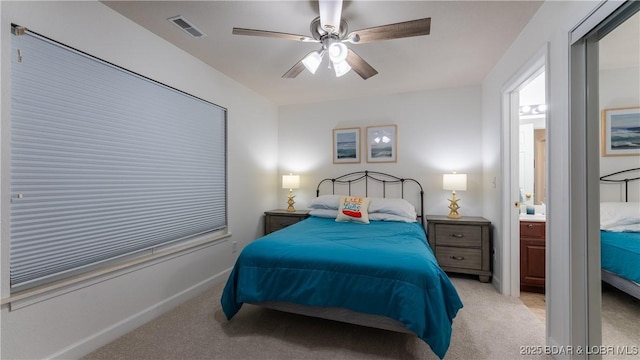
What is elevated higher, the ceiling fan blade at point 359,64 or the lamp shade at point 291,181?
the ceiling fan blade at point 359,64

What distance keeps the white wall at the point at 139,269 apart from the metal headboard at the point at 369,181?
1.43 metres

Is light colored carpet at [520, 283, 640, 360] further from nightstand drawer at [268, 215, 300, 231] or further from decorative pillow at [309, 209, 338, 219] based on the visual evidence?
nightstand drawer at [268, 215, 300, 231]

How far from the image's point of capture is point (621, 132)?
1333mm

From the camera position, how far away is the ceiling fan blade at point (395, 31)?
5.23 ft

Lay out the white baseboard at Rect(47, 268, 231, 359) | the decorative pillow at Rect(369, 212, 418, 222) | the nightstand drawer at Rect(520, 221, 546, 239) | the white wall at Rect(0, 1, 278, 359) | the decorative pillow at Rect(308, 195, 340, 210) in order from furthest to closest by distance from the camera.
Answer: the decorative pillow at Rect(308, 195, 340, 210)
the decorative pillow at Rect(369, 212, 418, 222)
the nightstand drawer at Rect(520, 221, 546, 239)
the white baseboard at Rect(47, 268, 231, 359)
the white wall at Rect(0, 1, 278, 359)

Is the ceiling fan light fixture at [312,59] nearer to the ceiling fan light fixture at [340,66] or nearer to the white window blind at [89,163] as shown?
the ceiling fan light fixture at [340,66]

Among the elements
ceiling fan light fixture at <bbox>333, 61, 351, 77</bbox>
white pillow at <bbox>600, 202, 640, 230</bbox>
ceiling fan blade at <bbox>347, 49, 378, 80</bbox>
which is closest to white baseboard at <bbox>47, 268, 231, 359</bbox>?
ceiling fan light fixture at <bbox>333, 61, 351, 77</bbox>

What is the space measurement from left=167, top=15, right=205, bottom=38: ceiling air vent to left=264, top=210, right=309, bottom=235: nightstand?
2.47 metres

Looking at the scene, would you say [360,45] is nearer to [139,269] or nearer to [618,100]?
[618,100]

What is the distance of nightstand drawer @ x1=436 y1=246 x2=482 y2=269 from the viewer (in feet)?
9.93

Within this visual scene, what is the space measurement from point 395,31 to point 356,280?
5.74 feet

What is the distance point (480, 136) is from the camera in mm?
3443

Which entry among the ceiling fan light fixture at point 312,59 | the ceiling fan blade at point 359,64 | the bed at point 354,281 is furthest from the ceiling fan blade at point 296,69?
the bed at point 354,281

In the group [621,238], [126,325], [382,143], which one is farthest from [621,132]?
Result: [126,325]
